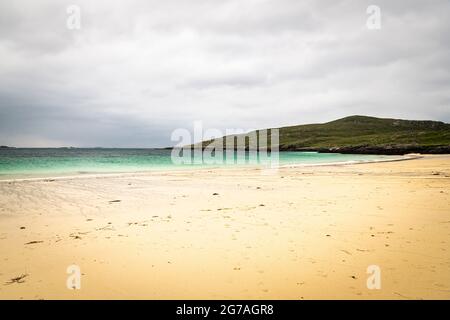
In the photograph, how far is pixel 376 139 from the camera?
378 ft

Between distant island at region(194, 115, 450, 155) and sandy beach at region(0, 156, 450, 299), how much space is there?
85783 millimetres

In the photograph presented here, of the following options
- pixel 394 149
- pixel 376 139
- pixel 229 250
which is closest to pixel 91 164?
pixel 229 250

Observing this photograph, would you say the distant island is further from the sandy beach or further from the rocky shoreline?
the sandy beach

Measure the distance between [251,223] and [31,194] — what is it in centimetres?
1190

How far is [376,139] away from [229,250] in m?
126

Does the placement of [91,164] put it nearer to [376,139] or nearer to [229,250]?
[229,250]

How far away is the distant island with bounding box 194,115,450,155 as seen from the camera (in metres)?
85.1

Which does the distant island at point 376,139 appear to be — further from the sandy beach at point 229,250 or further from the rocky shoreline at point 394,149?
the sandy beach at point 229,250

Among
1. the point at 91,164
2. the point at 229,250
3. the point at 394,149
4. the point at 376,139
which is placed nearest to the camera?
the point at 229,250

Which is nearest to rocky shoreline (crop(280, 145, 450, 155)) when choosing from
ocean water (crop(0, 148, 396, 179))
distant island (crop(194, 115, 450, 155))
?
distant island (crop(194, 115, 450, 155))
